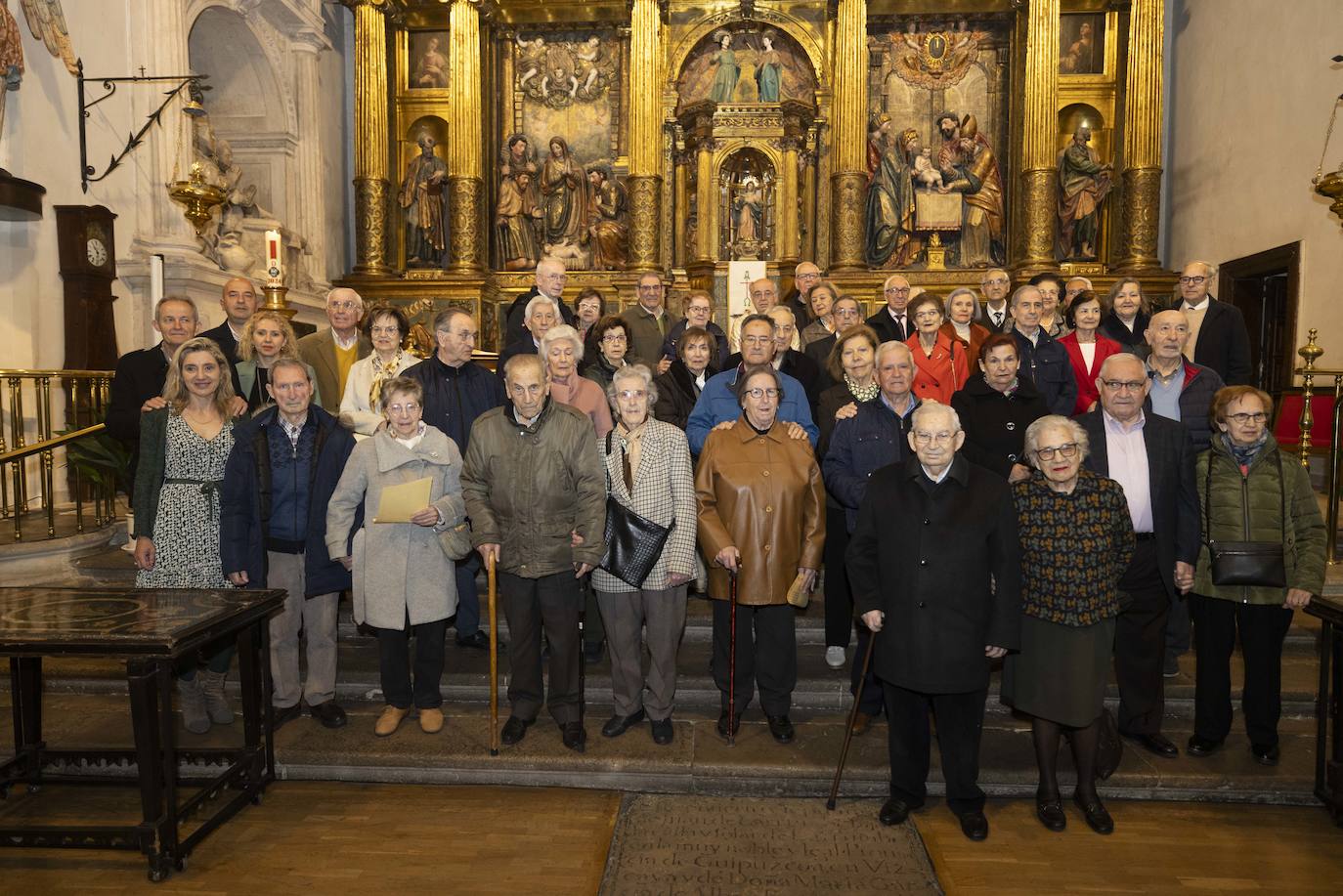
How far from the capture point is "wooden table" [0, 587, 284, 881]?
306 centimetres

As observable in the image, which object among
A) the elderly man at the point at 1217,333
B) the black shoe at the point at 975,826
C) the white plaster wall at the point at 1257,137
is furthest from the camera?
the white plaster wall at the point at 1257,137

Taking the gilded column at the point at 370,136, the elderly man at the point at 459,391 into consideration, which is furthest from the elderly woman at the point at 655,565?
the gilded column at the point at 370,136

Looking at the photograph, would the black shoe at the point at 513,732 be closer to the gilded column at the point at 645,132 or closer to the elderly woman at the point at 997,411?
the elderly woman at the point at 997,411

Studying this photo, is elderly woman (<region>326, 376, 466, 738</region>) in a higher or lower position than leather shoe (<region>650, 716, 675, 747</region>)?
higher

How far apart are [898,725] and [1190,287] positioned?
Result: 142 inches

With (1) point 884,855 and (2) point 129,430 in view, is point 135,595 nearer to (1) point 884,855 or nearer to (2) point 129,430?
(2) point 129,430

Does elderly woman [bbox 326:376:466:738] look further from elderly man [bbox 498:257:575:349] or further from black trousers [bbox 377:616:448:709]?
elderly man [bbox 498:257:575:349]

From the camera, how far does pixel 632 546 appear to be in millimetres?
3945

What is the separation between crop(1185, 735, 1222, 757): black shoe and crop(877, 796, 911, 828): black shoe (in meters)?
1.44

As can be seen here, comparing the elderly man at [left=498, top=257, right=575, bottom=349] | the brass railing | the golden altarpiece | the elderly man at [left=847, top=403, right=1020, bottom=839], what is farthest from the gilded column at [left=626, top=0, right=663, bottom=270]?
the elderly man at [left=847, top=403, right=1020, bottom=839]

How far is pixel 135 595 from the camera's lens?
358 centimetres

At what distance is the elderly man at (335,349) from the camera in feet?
16.2

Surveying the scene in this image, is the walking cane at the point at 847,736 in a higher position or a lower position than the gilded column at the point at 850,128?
lower

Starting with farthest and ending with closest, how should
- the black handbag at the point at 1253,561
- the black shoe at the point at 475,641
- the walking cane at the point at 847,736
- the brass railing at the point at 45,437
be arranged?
the brass railing at the point at 45,437
the black shoe at the point at 475,641
the black handbag at the point at 1253,561
the walking cane at the point at 847,736
